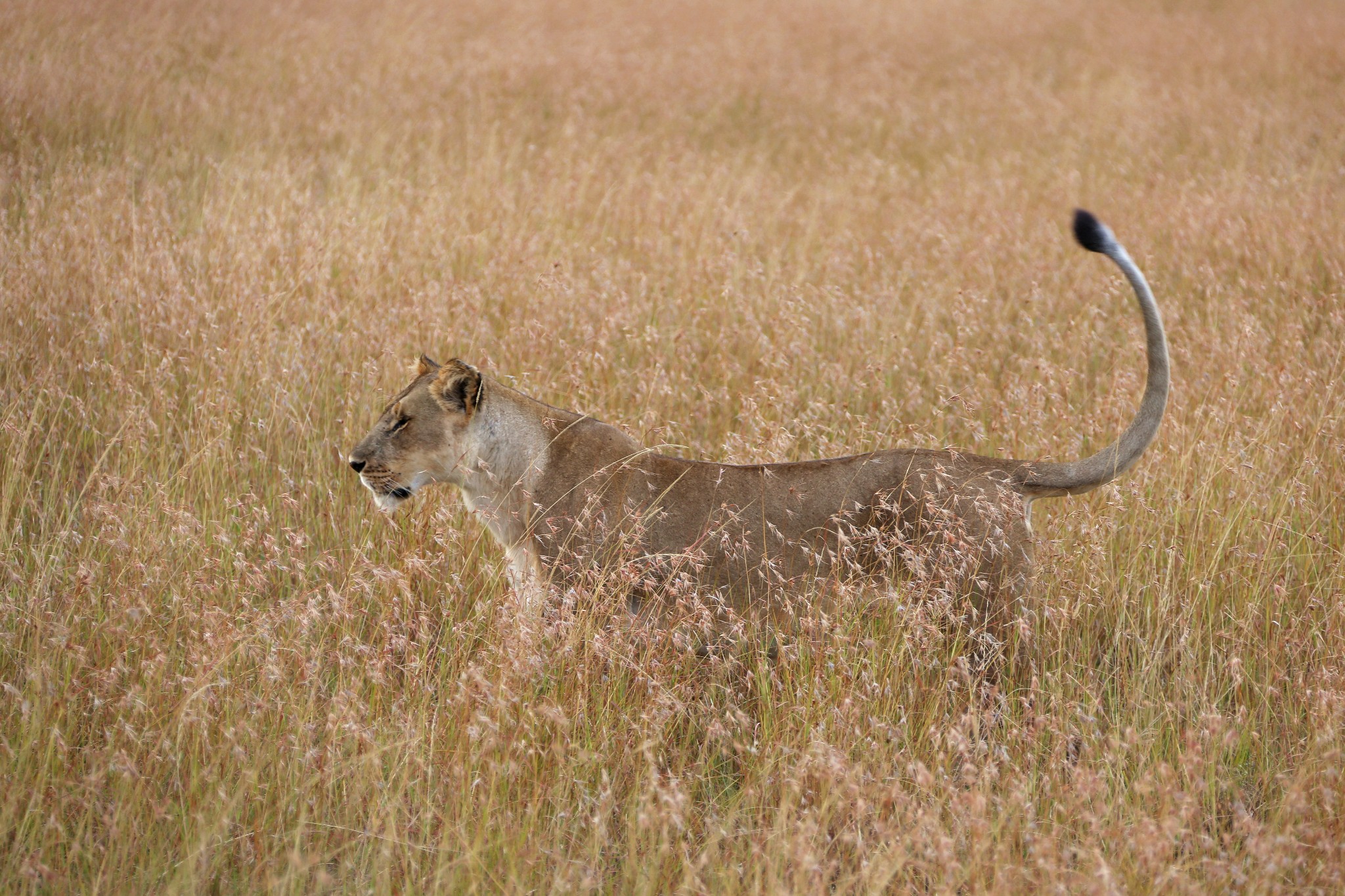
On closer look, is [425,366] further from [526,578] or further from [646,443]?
[646,443]

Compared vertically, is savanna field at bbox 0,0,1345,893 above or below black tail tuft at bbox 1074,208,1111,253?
below

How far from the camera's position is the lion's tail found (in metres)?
3.27

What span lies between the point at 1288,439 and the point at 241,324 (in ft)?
14.8

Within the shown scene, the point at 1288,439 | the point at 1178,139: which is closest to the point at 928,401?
the point at 1288,439

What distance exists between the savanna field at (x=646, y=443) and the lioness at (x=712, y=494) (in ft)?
0.55


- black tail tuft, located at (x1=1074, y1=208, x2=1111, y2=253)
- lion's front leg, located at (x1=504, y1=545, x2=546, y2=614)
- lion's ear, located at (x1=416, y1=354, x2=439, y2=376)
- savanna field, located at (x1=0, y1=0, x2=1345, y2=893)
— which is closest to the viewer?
savanna field, located at (x1=0, y1=0, x2=1345, y2=893)

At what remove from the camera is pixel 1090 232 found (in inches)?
139

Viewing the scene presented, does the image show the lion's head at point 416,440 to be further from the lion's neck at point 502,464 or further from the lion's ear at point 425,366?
the lion's ear at point 425,366

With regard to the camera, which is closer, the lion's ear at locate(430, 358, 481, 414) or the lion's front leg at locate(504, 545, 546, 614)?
the lion's front leg at locate(504, 545, 546, 614)

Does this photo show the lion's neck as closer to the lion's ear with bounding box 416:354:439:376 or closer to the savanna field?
the savanna field

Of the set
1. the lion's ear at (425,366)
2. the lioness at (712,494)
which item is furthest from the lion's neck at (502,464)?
the lion's ear at (425,366)

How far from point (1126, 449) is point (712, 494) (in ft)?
3.98

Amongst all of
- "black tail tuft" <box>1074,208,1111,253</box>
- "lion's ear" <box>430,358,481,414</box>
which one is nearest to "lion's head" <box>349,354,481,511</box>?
"lion's ear" <box>430,358,481,414</box>

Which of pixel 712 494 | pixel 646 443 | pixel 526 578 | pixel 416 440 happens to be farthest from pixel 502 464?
pixel 646 443
